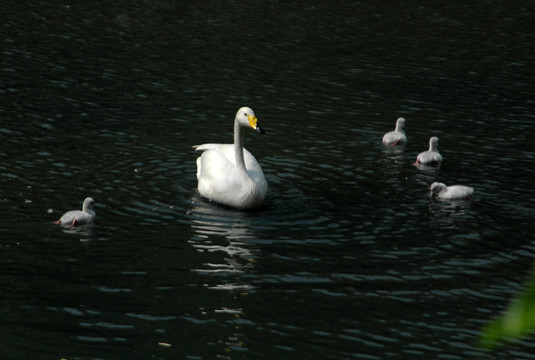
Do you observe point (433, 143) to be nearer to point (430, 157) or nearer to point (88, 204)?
point (430, 157)

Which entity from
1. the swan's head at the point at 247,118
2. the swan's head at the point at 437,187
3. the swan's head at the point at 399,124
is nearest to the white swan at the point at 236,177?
the swan's head at the point at 247,118

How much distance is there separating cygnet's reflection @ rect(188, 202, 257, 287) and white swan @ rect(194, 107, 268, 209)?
276 mm

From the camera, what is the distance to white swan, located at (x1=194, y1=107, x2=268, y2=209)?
14281 millimetres

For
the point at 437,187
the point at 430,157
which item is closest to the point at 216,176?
the point at 437,187

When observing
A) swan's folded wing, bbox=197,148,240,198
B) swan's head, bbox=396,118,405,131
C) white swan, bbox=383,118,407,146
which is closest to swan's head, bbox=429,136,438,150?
white swan, bbox=383,118,407,146

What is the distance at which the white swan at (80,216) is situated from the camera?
12688mm

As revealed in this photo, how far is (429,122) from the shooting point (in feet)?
71.5

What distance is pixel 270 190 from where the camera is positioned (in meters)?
15.8

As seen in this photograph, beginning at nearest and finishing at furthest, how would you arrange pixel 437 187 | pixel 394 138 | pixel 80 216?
pixel 80 216 → pixel 437 187 → pixel 394 138

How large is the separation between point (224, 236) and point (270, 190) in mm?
2961

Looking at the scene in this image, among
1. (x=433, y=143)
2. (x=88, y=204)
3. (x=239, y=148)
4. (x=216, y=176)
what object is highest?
(x=433, y=143)

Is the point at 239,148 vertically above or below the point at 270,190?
above

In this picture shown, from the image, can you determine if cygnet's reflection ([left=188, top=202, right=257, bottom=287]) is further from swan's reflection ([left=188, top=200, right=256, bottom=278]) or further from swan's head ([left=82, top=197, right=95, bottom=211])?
swan's head ([left=82, top=197, right=95, bottom=211])

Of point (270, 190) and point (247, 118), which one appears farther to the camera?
point (270, 190)
